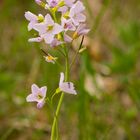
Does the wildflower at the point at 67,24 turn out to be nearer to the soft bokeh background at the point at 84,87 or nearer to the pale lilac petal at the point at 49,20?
the pale lilac petal at the point at 49,20

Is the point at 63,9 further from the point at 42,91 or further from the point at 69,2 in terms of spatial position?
the point at 42,91

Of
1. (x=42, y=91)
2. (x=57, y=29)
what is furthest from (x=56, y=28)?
(x=42, y=91)

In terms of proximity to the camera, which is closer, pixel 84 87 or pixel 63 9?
pixel 63 9

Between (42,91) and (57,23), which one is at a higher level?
(57,23)

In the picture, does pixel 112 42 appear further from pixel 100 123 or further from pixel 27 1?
pixel 100 123

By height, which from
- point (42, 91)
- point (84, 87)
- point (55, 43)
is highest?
point (55, 43)

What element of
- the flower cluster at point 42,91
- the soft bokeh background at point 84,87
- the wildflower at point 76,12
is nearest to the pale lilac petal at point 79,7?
the wildflower at point 76,12

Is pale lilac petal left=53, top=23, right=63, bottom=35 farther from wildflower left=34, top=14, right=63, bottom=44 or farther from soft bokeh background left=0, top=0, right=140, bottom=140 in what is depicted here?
soft bokeh background left=0, top=0, right=140, bottom=140

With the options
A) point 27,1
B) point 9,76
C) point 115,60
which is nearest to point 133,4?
point 27,1
